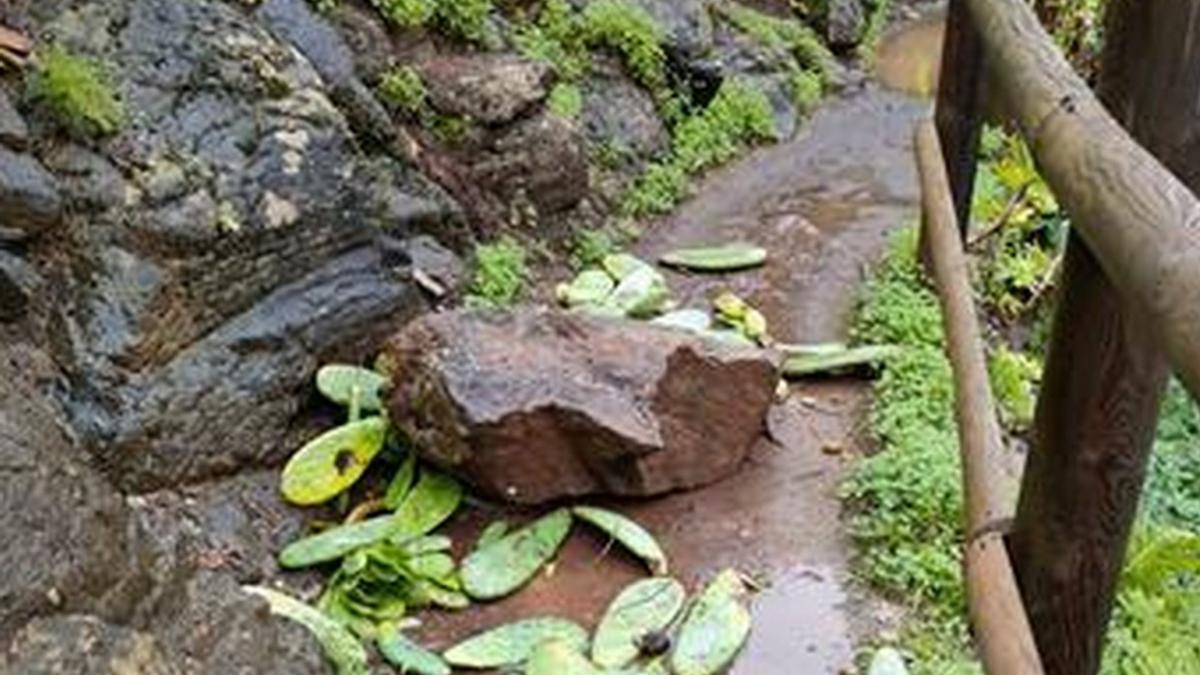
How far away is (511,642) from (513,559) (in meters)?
0.39

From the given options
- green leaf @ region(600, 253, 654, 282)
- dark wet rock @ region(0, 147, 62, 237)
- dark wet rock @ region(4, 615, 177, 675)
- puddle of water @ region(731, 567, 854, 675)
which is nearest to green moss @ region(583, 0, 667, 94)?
green leaf @ region(600, 253, 654, 282)

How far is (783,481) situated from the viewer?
15.8ft

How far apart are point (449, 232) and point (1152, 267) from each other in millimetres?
4594

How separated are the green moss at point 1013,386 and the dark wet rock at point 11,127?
10.5 feet

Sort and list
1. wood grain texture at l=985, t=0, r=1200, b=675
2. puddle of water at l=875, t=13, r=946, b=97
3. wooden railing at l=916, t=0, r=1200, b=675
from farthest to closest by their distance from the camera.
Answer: puddle of water at l=875, t=13, r=946, b=97 → wood grain texture at l=985, t=0, r=1200, b=675 → wooden railing at l=916, t=0, r=1200, b=675

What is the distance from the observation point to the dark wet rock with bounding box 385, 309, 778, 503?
4438mm

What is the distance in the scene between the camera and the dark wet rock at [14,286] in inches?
167

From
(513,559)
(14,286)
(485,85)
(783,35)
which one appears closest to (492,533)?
(513,559)

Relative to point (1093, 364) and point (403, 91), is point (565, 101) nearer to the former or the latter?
point (403, 91)

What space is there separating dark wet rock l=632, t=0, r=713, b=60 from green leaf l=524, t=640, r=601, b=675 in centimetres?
504

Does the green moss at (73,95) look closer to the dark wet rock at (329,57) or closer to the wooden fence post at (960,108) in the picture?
the dark wet rock at (329,57)

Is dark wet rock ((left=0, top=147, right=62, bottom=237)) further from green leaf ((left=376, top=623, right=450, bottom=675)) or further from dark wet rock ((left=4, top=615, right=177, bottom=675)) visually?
dark wet rock ((left=4, top=615, right=177, bottom=675))

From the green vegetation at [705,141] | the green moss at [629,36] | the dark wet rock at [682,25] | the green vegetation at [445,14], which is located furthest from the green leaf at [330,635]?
the dark wet rock at [682,25]

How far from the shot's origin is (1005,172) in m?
6.91
